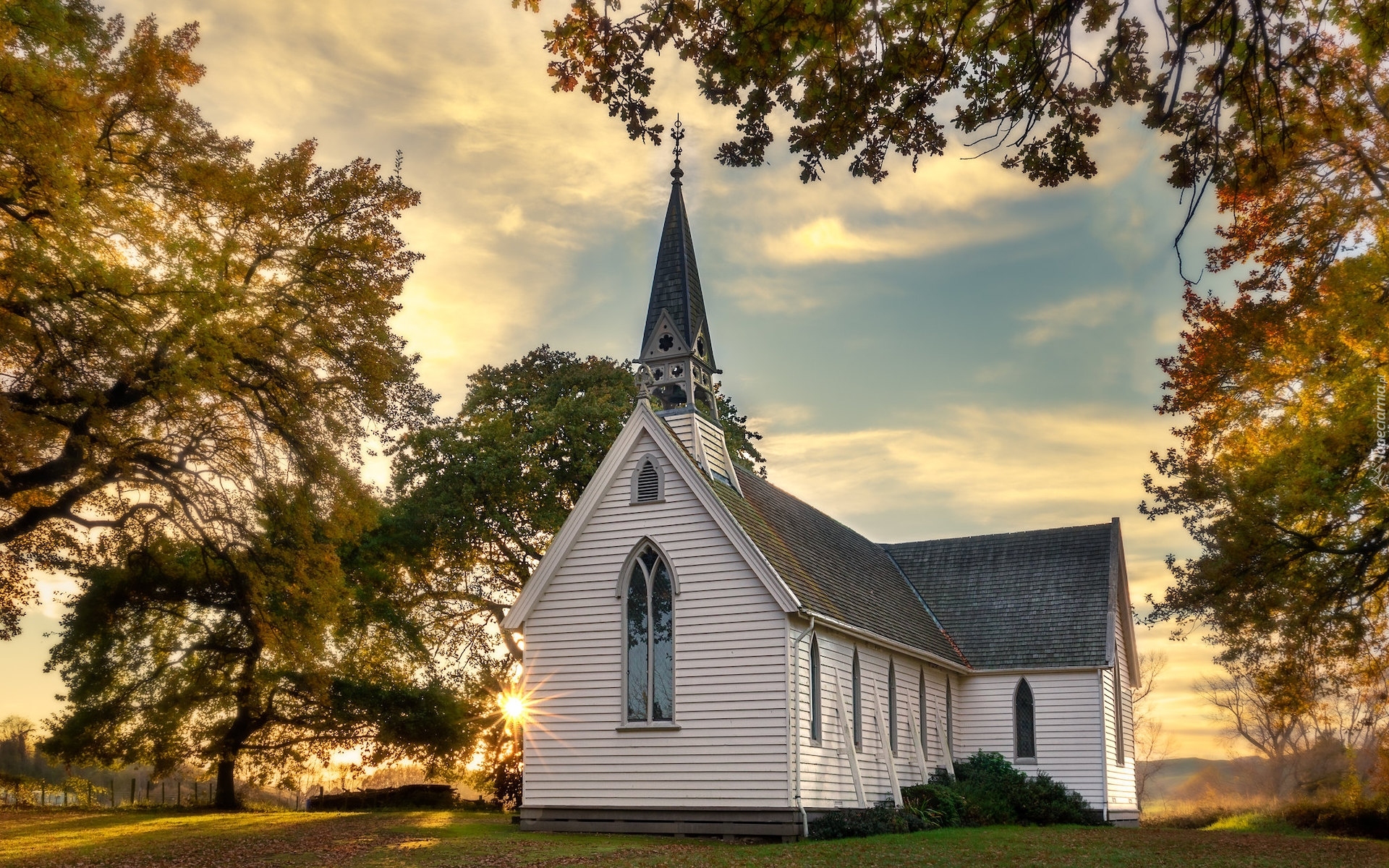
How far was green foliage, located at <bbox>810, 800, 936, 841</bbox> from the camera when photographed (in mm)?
23469

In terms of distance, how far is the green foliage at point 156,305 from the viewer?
840 inches

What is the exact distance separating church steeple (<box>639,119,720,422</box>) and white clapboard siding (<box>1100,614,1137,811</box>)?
14.6 meters

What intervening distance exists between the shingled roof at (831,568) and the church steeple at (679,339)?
101 inches

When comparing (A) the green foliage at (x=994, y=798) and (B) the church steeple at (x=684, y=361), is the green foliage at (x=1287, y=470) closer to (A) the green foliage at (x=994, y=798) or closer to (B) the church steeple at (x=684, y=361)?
(A) the green foliage at (x=994, y=798)

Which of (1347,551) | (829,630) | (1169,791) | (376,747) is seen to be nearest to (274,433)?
(829,630)

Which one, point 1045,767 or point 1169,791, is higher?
point 1045,767

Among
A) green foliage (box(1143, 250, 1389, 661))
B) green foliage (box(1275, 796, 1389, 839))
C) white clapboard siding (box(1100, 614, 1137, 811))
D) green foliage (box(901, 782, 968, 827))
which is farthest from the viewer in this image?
white clapboard siding (box(1100, 614, 1137, 811))

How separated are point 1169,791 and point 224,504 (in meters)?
90.6

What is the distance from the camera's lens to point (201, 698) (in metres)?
37.8

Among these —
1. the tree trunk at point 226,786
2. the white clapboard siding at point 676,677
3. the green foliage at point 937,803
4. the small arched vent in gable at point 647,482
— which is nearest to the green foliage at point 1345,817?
the green foliage at point 937,803

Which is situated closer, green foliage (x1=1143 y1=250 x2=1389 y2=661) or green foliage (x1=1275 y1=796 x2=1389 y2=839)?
green foliage (x1=1143 y1=250 x2=1389 y2=661)

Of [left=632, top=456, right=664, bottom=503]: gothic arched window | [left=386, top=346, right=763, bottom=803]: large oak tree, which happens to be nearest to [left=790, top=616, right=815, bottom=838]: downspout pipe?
[left=632, top=456, right=664, bottom=503]: gothic arched window

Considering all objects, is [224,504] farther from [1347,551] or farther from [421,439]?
[1347,551]

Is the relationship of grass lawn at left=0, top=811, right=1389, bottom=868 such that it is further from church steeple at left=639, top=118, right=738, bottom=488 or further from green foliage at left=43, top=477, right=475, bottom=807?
church steeple at left=639, top=118, right=738, bottom=488
